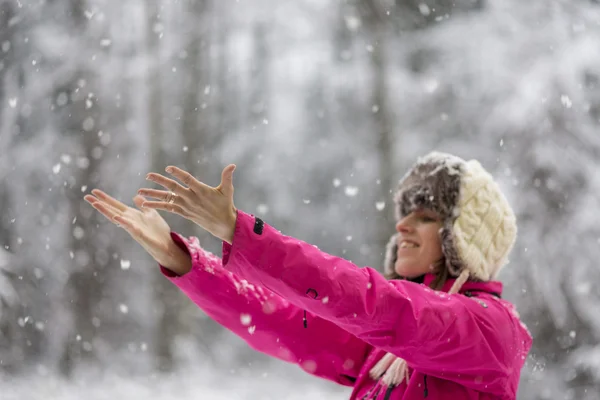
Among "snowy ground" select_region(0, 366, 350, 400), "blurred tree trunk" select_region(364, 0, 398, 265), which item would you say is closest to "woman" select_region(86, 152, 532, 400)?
"snowy ground" select_region(0, 366, 350, 400)

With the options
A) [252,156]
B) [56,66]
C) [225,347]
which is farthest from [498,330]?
[56,66]

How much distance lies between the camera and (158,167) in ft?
16.6

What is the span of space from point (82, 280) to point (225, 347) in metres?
1.25

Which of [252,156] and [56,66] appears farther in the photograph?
[252,156]

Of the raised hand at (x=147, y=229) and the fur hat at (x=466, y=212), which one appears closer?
the raised hand at (x=147, y=229)

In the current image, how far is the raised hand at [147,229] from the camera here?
4.34 feet

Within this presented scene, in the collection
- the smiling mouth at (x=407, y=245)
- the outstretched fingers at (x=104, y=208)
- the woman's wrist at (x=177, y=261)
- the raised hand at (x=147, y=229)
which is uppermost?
the outstretched fingers at (x=104, y=208)

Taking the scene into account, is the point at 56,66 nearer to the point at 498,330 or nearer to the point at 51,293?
the point at 51,293

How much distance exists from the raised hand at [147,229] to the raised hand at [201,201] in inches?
10.2

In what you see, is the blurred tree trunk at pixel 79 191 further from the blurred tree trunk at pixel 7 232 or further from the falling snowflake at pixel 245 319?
the falling snowflake at pixel 245 319

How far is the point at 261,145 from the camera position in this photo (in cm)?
520

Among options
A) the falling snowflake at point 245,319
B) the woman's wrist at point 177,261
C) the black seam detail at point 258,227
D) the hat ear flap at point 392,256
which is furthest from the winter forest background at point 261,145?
the black seam detail at point 258,227

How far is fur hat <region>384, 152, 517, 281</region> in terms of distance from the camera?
158 cm

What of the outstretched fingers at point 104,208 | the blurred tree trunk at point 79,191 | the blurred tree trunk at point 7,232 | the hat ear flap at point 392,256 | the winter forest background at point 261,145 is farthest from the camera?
the blurred tree trunk at point 79,191
